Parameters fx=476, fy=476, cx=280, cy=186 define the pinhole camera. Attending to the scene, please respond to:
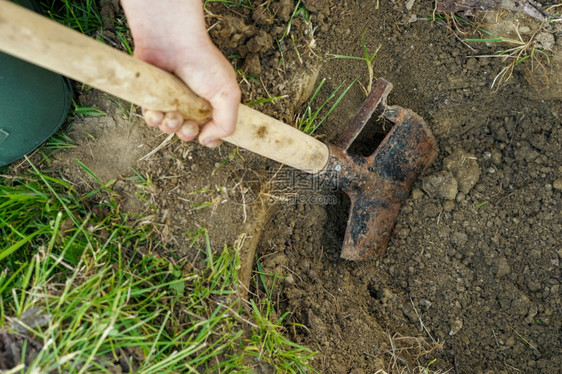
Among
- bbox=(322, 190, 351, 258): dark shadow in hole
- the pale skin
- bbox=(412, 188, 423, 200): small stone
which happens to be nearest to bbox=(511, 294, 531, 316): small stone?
bbox=(412, 188, 423, 200): small stone

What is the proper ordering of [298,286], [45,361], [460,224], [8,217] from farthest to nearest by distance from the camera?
[460,224] → [298,286] → [8,217] → [45,361]

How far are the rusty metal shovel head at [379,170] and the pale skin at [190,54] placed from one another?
1.93 feet

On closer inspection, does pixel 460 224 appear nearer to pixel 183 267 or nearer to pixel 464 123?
pixel 464 123

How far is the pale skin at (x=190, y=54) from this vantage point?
1.62 m

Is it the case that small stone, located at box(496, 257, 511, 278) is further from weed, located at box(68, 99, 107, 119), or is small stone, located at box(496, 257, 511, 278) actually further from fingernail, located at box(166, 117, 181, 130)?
weed, located at box(68, 99, 107, 119)

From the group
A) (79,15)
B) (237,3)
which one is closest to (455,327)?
(237,3)

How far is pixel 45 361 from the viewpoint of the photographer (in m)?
1.49

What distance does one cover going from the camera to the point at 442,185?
88.2 inches

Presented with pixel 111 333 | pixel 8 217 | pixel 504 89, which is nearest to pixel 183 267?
pixel 111 333

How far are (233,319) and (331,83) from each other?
1162mm

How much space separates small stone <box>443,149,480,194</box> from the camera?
226cm

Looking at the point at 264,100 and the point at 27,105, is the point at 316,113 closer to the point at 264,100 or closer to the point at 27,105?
the point at 264,100

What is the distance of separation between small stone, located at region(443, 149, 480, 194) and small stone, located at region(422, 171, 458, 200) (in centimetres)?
3

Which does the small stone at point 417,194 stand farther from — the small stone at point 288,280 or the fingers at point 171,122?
the fingers at point 171,122
